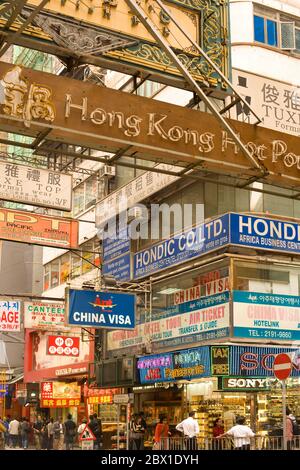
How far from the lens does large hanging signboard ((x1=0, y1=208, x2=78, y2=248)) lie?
71.3 ft

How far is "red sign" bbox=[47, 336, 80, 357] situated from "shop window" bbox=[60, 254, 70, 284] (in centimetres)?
492

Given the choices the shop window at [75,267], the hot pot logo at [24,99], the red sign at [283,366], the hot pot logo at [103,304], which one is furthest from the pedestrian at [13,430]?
the hot pot logo at [24,99]

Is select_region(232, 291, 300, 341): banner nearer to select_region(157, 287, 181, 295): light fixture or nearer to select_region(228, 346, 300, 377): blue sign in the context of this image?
select_region(228, 346, 300, 377): blue sign

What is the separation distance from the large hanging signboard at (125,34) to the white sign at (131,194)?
11949 mm

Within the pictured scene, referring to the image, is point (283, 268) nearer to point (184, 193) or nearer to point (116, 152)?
point (184, 193)

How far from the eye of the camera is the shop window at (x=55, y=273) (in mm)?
35916

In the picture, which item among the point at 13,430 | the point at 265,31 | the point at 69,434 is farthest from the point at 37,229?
the point at 13,430

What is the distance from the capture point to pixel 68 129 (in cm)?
902

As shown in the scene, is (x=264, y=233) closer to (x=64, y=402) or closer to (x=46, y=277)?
(x=64, y=402)

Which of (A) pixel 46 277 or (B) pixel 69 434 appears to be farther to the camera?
(A) pixel 46 277

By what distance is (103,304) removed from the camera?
67.7 ft

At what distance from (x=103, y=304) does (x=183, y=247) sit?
3.89 metres

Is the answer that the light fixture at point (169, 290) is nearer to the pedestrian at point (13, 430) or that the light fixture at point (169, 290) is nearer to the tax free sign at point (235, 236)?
the tax free sign at point (235, 236)
